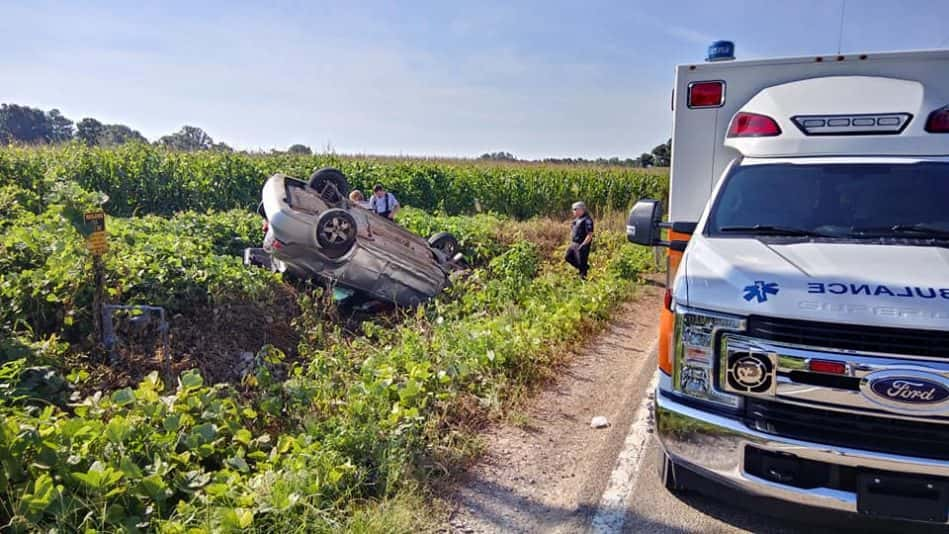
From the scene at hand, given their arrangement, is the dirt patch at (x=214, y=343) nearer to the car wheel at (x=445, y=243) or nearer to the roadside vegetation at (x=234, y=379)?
the roadside vegetation at (x=234, y=379)

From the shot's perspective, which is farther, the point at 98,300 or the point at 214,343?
the point at 214,343

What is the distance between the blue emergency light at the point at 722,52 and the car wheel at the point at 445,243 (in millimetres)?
6173

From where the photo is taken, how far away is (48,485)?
2682 mm

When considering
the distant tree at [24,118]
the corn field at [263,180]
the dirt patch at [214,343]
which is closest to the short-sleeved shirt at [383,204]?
the dirt patch at [214,343]

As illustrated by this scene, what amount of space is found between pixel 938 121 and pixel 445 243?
7816 mm

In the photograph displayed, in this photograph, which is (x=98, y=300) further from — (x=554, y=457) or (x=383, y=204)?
(x=383, y=204)

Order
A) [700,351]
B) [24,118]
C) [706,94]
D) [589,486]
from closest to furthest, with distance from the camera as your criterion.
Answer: [700,351], [589,486], [706,94], [24,118]

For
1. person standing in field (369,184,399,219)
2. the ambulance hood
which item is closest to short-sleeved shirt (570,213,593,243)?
person standing in field (369,184,399,219)

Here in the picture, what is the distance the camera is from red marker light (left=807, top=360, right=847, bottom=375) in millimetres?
2639

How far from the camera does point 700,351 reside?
2.93m

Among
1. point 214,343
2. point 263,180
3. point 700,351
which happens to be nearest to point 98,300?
point 214,343

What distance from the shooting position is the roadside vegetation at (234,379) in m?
2.94

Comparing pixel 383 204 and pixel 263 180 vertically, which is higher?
pixel 263 180

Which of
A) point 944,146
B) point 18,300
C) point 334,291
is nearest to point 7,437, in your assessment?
point 18,300
